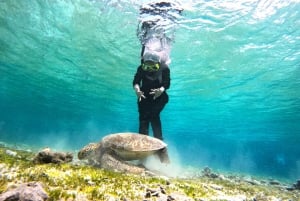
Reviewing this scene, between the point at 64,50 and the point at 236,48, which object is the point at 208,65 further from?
the point at 64,50

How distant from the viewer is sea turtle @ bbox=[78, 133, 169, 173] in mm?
6921

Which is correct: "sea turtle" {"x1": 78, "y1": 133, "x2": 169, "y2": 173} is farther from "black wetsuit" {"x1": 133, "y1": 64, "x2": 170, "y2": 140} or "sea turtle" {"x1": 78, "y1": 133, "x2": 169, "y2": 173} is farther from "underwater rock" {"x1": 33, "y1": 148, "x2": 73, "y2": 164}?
"black wetsuit" {"x1": 133, "y1": 64, "x2": 170, "y2": 140}

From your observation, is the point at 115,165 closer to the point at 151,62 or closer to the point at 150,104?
the point at 150,104

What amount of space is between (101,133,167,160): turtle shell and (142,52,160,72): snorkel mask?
3.88m

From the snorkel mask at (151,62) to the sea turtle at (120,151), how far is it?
387 cm

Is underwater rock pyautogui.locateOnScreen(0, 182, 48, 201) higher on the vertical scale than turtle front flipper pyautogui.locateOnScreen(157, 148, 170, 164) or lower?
lower

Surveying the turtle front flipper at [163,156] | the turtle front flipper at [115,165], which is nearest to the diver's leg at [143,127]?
the turtle front flipper at [163,156]

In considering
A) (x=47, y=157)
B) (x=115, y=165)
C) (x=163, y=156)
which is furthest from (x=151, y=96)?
(x=47, y=157)

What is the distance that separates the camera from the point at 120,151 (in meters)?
7.29

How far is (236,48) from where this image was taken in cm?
2189

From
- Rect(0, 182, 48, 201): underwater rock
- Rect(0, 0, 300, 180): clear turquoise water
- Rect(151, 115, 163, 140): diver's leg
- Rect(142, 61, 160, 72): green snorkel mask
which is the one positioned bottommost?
Rect(0, 182, 48, 201): underwater rock

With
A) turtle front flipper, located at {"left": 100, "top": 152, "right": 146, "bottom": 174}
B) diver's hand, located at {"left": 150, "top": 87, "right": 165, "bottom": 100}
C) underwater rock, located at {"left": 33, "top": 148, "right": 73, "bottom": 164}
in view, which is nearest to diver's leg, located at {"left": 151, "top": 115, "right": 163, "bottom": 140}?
diver's hand, located at {"left": 150, "top": 87, "right": 165, "bottom": 100}

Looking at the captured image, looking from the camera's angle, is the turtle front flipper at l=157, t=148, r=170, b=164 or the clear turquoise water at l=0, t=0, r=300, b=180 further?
the clear turquoise water at l=0, t=0, r=300, b=180

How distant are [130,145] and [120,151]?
0.38 m
